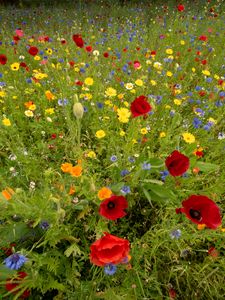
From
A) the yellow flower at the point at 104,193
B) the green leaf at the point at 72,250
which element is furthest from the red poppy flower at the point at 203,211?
the green leaf at the point at 72,250

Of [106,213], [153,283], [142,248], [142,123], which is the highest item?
[106,213]

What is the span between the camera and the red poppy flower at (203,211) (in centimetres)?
104

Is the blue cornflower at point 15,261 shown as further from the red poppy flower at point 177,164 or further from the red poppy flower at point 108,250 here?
the red poppy flower at point 177,164

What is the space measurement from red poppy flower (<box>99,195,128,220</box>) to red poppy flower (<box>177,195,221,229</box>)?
240 millimetres

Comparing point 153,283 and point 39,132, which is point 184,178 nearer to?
point 153,283

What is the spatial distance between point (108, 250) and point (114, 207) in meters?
0.20

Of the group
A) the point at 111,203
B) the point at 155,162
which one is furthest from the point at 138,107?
the point at 111,203

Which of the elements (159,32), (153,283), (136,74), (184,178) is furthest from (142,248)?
(159,32)

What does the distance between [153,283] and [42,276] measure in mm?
558

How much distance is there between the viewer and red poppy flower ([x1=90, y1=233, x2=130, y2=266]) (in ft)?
3.26

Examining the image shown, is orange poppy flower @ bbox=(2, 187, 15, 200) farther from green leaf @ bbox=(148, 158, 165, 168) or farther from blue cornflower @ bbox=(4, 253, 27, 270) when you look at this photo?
green leaf @ bbox=(148, 158, 165, 168)

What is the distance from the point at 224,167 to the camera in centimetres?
194

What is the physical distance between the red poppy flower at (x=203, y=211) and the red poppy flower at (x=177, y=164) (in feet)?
0.42

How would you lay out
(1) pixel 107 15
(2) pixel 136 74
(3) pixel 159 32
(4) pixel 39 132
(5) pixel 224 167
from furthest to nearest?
(1) pixel 107 15 < (3) pixel 159 32 < (2) pixel 136 74 < (4) pixel 39 132 < (5) pixel 224 167
